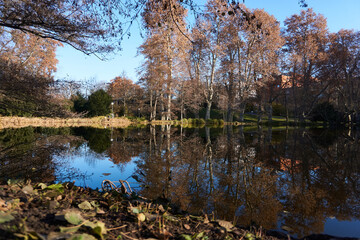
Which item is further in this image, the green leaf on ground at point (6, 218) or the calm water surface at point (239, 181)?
the calm water surface at point (239, 181)

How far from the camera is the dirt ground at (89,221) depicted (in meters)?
1.40

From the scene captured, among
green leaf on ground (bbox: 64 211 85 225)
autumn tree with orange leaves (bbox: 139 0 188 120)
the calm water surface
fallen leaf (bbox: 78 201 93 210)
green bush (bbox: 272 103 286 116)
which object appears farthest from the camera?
green bush (bbox: 272 103 286 116)

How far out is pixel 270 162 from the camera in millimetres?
5902

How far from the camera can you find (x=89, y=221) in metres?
1.65

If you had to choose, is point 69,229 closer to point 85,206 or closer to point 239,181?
point 85,206

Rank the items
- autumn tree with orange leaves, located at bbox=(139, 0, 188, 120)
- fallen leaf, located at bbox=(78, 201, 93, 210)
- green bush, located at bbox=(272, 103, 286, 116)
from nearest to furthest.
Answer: fallen leaf, located at bbox=(78, 201, 93, 210) → autumn tree with orange leaves, located at bbox=(139, 0, 188, 120) → green bush, located at bbox=(272, 103, 286, 116)

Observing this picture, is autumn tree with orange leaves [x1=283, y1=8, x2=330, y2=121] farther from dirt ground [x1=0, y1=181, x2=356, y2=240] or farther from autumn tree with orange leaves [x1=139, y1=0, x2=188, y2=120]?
dirt ground [x1=0, y1=181, x2=356, y2=240]

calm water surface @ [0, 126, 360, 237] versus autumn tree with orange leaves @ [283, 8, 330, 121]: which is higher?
autumn tree with orange leaves @ [283, 8, 330, 121]

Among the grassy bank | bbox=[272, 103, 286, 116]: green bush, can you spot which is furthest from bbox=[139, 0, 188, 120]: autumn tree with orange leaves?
bbox=[272, 103, 286, 116]: green bush

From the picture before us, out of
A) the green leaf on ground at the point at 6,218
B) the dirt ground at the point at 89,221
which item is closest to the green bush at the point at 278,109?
the dirt ground at the point at 89,221

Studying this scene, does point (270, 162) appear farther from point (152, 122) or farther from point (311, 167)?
point (152, 122)

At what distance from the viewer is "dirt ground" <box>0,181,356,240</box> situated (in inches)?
55.0

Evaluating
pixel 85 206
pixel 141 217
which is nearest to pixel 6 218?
pixel 85 206

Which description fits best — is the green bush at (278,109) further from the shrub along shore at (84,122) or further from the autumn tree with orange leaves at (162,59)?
the autumn tree with orange leaves at (162,59)
